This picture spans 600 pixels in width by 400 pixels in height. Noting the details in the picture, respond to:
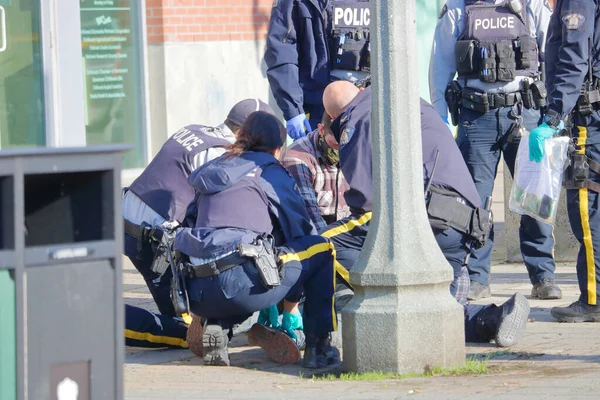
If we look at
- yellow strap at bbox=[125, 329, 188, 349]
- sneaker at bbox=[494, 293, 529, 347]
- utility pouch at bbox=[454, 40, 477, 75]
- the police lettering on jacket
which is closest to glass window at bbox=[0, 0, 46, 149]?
the police lettering on jacket

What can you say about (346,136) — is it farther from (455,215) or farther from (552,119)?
(552,119)

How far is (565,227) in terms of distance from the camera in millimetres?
9047

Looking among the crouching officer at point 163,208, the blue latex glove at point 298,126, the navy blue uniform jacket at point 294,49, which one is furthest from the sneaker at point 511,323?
the navy blue uniform jacket at point 294,49

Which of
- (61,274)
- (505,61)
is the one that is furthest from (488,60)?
(61,274)

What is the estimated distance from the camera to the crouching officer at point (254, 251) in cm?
566

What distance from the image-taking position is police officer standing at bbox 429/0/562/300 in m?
7.48

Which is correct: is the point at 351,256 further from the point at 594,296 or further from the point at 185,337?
the point at 594,296

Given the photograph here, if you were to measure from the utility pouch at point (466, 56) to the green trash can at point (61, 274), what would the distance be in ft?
14.7

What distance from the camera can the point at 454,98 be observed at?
768cm

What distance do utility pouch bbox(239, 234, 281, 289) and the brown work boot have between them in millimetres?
649

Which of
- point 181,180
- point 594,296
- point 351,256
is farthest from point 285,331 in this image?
point 594,296

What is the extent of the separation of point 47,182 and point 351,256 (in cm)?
309

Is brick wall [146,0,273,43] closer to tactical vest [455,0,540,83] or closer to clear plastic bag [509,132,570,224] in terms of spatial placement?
tactical vest [455,0,540,83]

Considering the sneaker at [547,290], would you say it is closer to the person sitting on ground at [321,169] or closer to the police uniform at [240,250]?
the person sitting on ground at [321,169]
